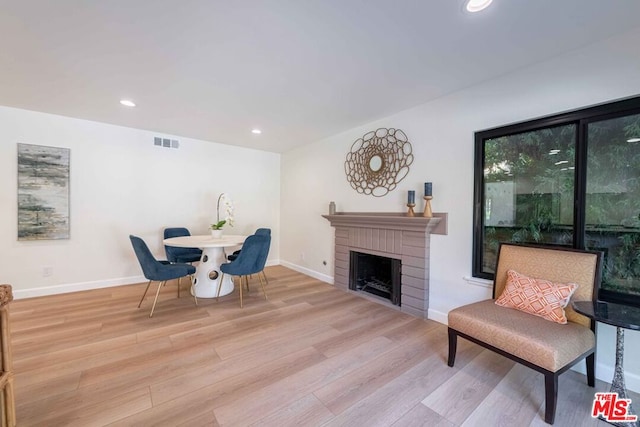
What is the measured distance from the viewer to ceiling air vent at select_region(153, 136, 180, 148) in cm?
420

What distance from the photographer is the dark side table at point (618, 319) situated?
1.35 meters

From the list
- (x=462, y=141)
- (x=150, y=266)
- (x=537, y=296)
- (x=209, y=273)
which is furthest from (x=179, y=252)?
(x=537, y=296)

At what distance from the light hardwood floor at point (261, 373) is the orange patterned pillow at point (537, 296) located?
51 centimetres

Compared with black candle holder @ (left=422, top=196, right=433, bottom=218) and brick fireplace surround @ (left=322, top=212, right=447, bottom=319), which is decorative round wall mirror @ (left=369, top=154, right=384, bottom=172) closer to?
brick fireplace surround @ (left=322, top=212, right=447, bottom=319)

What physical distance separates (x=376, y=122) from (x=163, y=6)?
2621 mm

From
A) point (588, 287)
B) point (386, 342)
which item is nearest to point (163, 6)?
point (386, 342)

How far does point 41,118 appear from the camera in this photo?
11.2 ft

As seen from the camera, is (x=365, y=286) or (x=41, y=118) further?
(x=365, y=286)

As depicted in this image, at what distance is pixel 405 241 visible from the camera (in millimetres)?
3117

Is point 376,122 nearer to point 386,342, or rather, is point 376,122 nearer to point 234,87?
point 234,87

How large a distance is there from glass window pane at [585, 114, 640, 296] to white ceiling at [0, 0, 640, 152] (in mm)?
695

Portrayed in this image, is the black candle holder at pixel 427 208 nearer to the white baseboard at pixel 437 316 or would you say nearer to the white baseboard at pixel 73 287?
the white baseboard at pixel 437 316

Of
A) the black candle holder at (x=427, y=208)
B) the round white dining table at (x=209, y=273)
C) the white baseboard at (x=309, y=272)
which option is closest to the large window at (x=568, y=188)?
the black candle holder at (x=427, y=208)

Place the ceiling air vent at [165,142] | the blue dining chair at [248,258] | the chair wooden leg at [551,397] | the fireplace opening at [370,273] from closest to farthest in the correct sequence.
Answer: the chair wooden leg at [551,397] < the blue dining chair at [248,258] < the fireplace opening at [370,273] < the ceiling air vent at [165,142]
